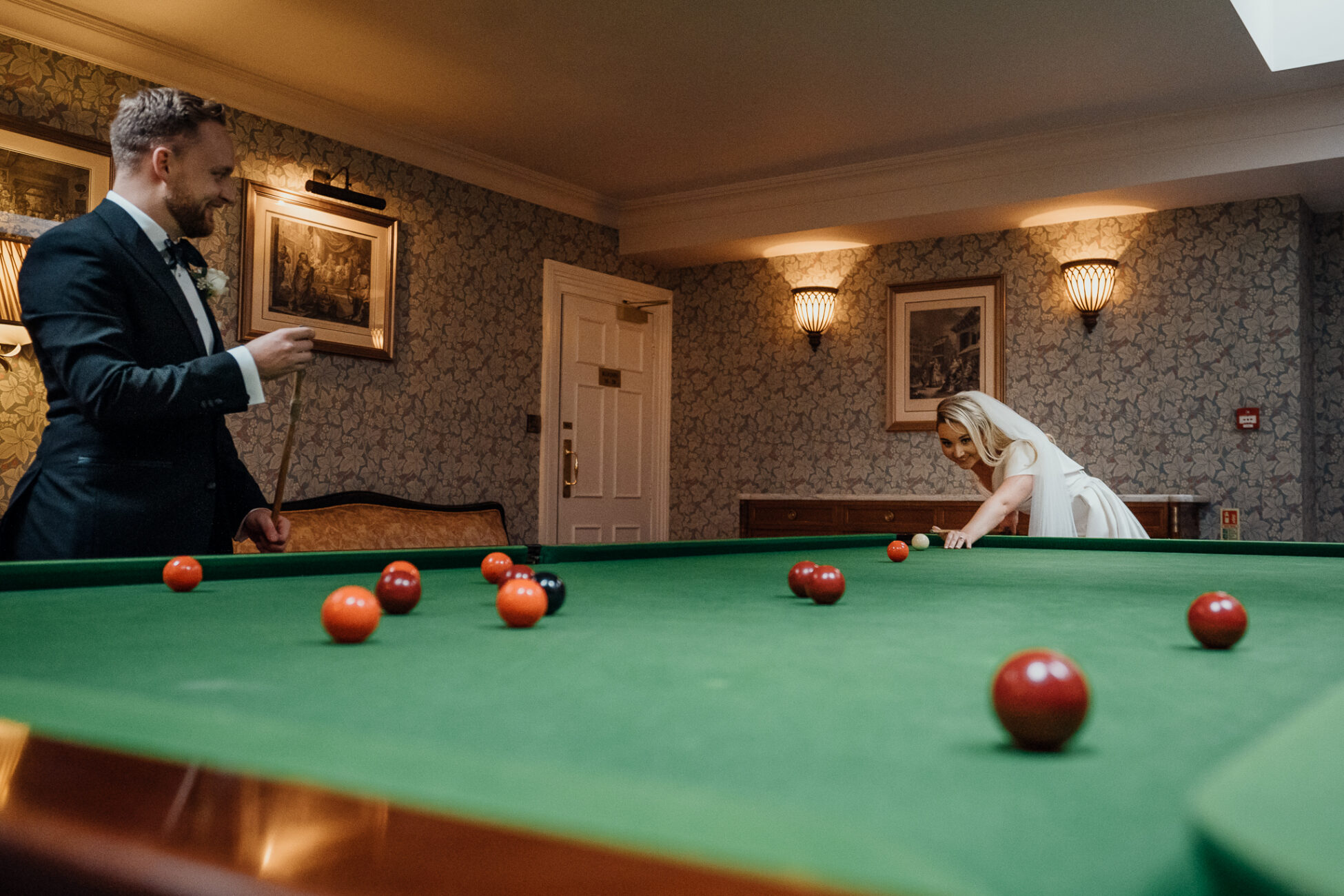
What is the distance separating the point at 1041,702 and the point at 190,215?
2394 millimetres

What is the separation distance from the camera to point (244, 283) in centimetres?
495

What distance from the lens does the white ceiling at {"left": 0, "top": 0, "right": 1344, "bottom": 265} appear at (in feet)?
14.1

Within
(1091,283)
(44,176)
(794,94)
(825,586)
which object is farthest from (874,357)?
(825,586)

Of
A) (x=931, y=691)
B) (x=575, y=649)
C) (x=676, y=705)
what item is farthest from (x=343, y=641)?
(x=931, y=691)

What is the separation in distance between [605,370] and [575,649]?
6102 millimetres

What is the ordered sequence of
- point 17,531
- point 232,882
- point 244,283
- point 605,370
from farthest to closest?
point 605,370 < point 244,283 < point 17,531 < point 232,882

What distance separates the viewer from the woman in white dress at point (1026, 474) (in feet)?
12.9

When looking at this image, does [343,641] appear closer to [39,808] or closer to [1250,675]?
[39,808]

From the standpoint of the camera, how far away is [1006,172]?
5.75 metres

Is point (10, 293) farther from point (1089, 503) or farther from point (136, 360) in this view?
point (1089, 503)

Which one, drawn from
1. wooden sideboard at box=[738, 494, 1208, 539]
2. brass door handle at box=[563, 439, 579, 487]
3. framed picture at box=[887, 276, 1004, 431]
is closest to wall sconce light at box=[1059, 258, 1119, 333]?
framed picture at box=[887, 276, 1004, 431]

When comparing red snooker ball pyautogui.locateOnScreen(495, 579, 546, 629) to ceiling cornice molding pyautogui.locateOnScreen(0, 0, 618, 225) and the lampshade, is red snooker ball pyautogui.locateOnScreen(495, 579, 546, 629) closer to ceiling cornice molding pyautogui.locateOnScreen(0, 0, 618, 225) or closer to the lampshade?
the lampshade

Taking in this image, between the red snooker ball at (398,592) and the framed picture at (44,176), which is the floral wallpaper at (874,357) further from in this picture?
the red snooker ball at (398,592)

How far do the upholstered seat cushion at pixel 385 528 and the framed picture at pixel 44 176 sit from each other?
1.61 m
